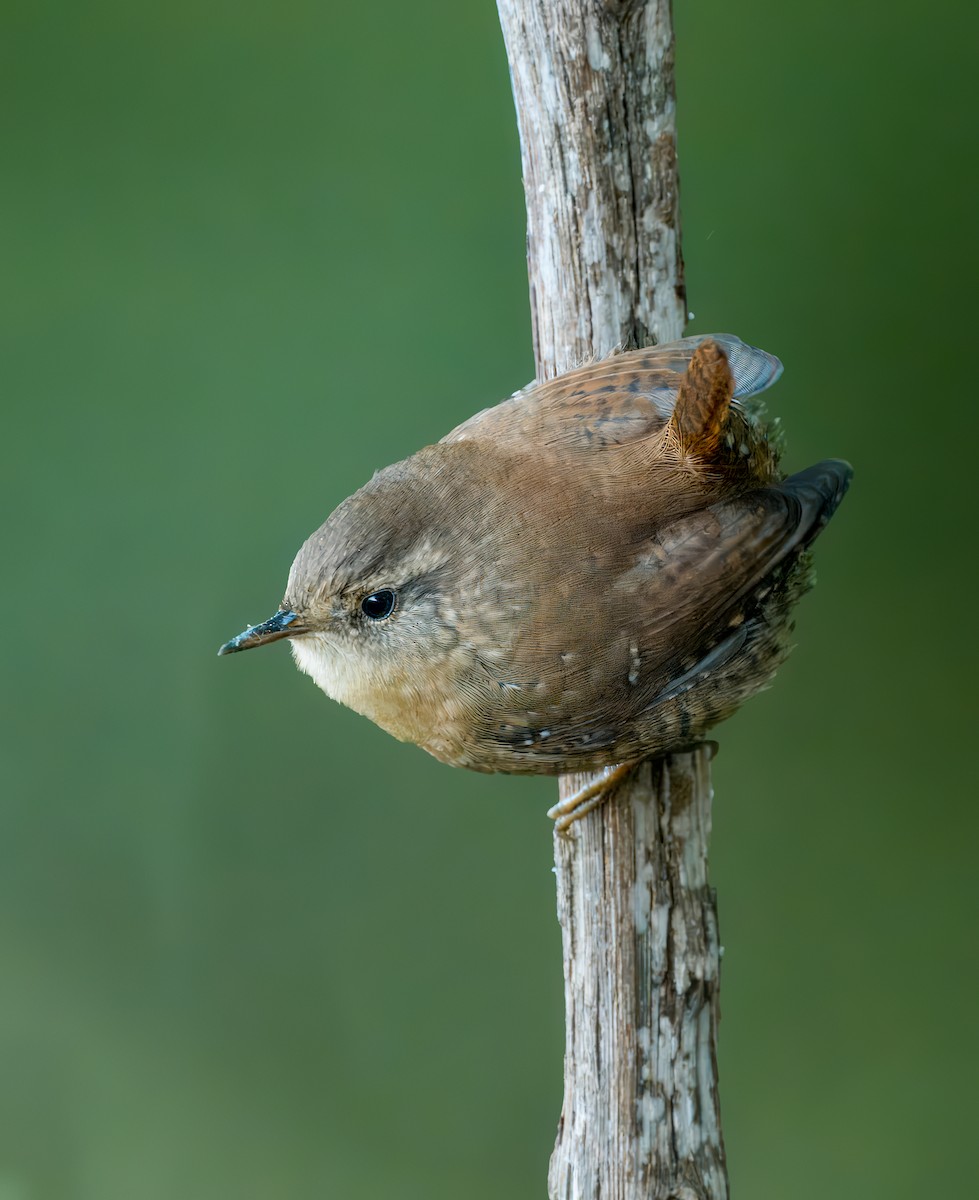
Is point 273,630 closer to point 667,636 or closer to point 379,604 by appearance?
point 379,604

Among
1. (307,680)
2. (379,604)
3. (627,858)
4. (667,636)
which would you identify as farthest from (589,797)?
(307,680)

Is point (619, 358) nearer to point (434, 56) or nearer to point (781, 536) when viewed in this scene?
point (781, 536)

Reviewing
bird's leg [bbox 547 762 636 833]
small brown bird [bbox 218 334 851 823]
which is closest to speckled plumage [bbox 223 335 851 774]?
small brown bird [bbox 218 334 851 823]

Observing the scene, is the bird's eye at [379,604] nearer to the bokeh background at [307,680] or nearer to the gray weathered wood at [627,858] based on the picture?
the gray weathered wood at [627,858]

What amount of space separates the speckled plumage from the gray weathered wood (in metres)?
0.23

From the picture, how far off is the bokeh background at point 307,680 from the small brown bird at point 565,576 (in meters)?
0.92

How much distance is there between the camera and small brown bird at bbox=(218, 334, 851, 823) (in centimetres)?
148

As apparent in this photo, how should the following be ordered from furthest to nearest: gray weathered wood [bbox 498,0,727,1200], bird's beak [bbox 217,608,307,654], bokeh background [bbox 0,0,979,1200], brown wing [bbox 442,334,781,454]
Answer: bokeh background [bbox 0,0,979,1200]
gray weathered wood [bbox 498,0,727,1200]
brown wing [bbox 442,334,781,454]
bird's beak [bbox 217,608,307,654]

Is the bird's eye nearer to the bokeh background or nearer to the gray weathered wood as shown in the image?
the gray weathered wood

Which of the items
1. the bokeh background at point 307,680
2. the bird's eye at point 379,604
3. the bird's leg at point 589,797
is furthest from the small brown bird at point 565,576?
the bokeh background at point 307,680

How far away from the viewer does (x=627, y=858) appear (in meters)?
1.81

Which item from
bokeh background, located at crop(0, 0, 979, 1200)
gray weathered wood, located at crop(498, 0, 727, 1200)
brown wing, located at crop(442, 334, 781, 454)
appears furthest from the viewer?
bokeh background, located at crop(0, 0, 979, 1200)

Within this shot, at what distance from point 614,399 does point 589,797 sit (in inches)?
23.9

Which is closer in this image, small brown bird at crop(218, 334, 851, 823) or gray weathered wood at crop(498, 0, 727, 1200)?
small brown bird at crop(218, 334, 851, 823)
